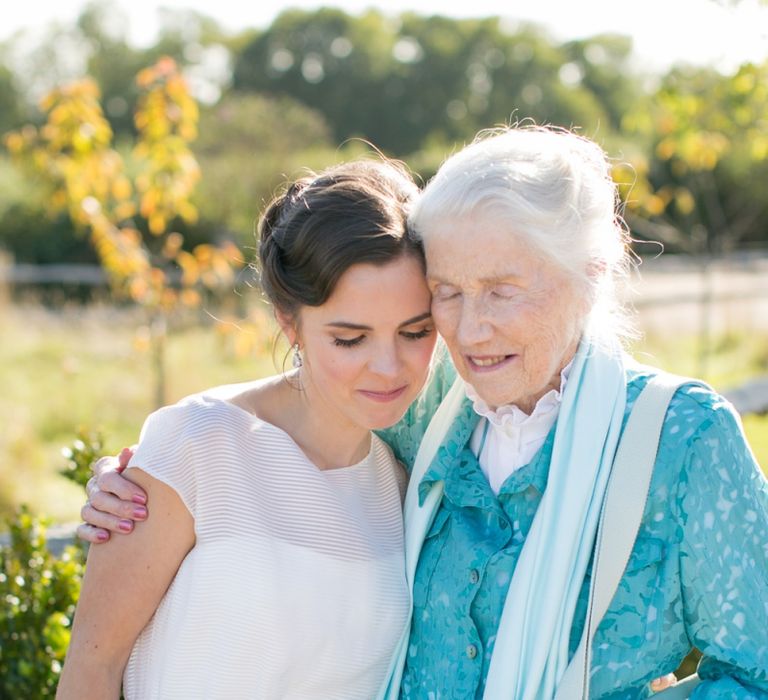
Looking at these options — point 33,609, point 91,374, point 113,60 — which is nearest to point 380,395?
point 33,609

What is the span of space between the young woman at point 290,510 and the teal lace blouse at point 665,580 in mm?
174

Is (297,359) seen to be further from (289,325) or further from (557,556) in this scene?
(557,556)

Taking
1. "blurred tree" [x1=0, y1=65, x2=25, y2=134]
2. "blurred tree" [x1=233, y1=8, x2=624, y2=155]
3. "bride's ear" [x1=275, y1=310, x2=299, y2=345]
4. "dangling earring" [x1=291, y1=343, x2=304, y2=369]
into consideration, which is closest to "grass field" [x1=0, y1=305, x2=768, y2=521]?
"dangling earring" [x1=291, y1=343, x2=304, y2=369]

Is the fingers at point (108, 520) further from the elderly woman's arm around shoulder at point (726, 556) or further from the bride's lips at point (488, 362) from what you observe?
the elderly woman's arm around shoulder at point (726, 556)

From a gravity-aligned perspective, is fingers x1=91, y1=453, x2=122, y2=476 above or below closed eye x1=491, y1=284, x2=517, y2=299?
below

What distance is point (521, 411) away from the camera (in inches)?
97.0

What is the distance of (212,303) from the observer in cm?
1420

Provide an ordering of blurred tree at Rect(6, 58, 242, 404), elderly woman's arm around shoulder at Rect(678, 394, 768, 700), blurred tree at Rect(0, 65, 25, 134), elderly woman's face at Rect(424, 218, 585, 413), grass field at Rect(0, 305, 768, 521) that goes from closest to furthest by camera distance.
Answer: elderly woman's arm around shoulder at Rect(678, 394, 768, 700) < elderly woman's face at Rect(424, 218, 585, 413) < blurred tree at Rect(6, 58, 242, 404) < grass field at Rect(0, 305, 768, 521) < blurred tree at Rect(0, 65, 25, 134)

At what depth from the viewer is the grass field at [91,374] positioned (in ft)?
23.5

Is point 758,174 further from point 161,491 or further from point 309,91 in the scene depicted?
point 309,91

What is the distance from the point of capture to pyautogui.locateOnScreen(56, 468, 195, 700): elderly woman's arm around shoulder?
7.47 ft

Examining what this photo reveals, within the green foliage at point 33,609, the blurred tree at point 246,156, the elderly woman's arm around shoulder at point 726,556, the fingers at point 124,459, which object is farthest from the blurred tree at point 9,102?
the elderly woman's arm around shoulder at point 726,556

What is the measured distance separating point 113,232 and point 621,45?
58220mm

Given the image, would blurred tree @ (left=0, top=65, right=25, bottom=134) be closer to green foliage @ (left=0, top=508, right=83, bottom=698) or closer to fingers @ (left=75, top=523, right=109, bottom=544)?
green foliage @ (left=0, top=508, right=83, bottom=698)
